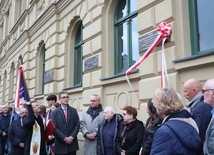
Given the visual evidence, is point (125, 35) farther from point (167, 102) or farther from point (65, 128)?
point (167, 102)

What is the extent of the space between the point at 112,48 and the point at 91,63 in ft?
2.53

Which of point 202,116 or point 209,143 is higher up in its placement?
point 202,116

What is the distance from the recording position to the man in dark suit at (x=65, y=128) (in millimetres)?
5328

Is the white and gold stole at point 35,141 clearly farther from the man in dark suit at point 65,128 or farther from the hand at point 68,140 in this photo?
the hand at point 68,140

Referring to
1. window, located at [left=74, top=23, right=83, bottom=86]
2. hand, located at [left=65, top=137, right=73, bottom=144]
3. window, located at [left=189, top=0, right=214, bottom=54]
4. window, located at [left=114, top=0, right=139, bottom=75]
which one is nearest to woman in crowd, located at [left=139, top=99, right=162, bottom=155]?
window, located at [left=189, top=0, right=214, bottom=54]

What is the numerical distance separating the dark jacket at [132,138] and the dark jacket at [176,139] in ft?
4.98

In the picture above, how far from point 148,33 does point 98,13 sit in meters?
2.42

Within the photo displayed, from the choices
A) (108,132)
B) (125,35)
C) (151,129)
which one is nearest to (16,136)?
(108,132)

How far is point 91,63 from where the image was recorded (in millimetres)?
7180

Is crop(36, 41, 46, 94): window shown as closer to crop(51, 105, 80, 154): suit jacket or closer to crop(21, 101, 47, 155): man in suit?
crop(51, 105, 80, 154): suit jacket

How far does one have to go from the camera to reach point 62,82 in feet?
29.6

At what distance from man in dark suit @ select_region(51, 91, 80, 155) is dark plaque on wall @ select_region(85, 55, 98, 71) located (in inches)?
68.2

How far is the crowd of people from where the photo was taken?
2.31m

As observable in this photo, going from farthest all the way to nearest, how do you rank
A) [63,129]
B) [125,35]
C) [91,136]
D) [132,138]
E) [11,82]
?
[11,82], [125,35], [63,129], [91,136], [132,138]
